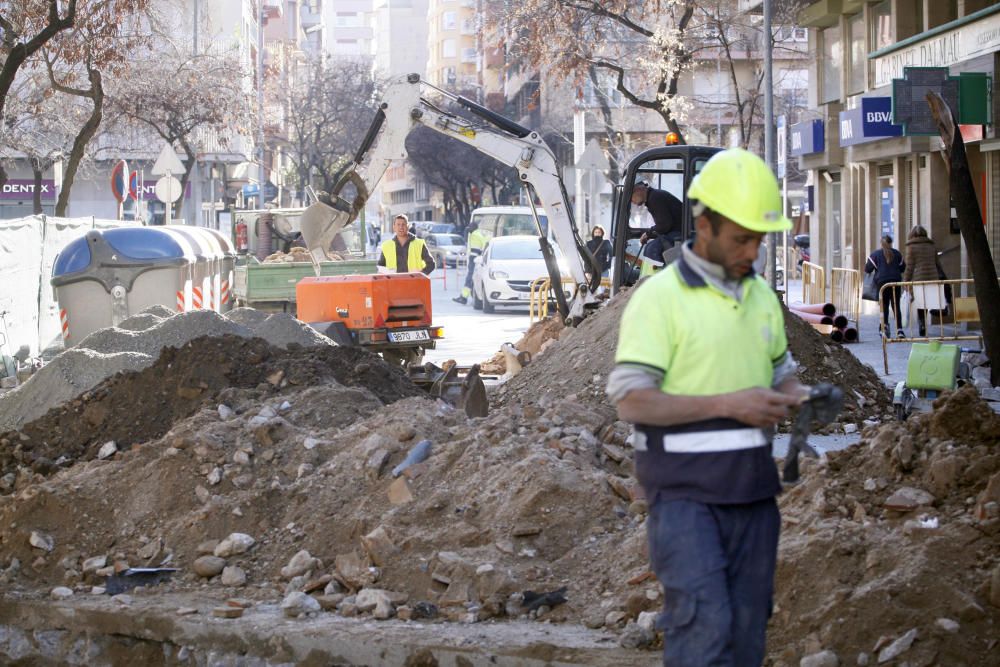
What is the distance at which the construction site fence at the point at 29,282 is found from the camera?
1859 cm

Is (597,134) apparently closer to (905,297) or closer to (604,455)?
(905,297)

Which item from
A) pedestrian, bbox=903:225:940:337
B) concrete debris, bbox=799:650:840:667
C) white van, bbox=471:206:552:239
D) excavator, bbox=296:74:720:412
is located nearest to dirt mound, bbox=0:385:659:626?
concrete debris, bbox=799:650:840:667

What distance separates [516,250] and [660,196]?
1542 cm

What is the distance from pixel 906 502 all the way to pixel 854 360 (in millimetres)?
7777

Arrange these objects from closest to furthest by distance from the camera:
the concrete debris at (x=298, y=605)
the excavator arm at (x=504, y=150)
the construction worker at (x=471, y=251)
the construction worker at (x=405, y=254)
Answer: the concrete debris at (x=298, y=605)
the excavator arm at (x=504, y=150)
the construction worker at (x=405, y=254)
the construction worker at (x=471, y=251)

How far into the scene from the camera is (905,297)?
16953 millimetres

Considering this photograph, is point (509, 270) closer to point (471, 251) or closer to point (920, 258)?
point (471, 251)

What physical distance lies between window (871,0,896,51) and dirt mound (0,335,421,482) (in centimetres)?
2001

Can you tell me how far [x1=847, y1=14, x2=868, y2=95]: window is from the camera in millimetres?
31609

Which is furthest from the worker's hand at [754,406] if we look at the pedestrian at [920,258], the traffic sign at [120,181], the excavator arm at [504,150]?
the traffic sign at [120,181]

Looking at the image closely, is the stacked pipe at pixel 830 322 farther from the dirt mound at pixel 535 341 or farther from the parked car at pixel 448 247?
the parked car at pixel 448 247

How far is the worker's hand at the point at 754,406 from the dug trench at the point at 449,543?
1892mm

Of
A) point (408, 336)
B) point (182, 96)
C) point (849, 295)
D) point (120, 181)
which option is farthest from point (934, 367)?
point (182, 96)

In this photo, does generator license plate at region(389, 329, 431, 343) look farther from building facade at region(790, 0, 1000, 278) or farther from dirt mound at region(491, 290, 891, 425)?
building facade at region(790, 0, 1000, 278)
